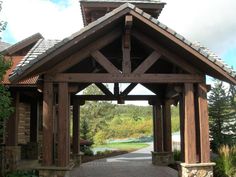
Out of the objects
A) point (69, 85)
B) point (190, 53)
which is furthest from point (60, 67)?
point (190, 53)

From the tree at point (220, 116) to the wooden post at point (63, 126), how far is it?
11890 mm

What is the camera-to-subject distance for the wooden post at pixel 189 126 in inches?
422

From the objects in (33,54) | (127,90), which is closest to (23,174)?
(33,54)

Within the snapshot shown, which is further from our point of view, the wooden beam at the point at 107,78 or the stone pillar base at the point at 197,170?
the wooden beam at the point at 107,78

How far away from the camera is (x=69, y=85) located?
11.1 metres

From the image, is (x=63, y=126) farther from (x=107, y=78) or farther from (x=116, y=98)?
(x=116, y=98)

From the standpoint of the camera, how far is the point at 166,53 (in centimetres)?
1105

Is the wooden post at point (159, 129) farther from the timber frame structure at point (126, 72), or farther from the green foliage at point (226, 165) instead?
the timber frame structure at point (126, 72)

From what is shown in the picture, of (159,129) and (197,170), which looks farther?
(159,129)

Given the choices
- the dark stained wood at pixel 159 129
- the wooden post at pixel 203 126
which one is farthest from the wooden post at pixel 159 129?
the wooden post at pixel 203 126

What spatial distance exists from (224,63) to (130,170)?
612 cm

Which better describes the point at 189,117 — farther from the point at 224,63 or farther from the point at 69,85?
the point at 69,85

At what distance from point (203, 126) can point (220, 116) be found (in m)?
10.5

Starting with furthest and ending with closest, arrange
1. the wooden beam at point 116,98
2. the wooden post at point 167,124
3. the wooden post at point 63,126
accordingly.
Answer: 1. the wooden beam at point 116,98
2. the wooden post at point 167,124
3. the wooden post at point 63,126
